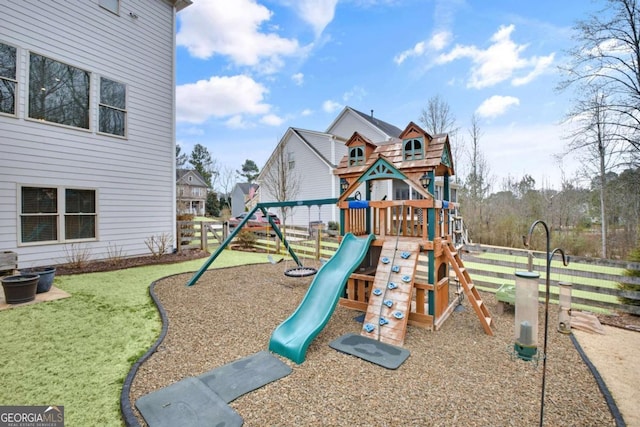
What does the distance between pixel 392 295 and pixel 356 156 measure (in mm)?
2797

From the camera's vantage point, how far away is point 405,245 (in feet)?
14.6

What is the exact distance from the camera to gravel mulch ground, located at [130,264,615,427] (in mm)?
2301

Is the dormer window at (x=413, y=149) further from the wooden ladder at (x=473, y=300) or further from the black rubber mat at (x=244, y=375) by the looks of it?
the black rubber mat at (x=244, y=375)

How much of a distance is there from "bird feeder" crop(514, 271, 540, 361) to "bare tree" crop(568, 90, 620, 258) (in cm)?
1072

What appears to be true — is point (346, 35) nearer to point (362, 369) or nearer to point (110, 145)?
point (110, 145)

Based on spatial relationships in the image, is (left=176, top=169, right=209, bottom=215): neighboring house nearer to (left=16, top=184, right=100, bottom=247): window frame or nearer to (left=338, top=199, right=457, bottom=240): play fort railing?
(left=16, top=184, right=100, bottom=247): window frame

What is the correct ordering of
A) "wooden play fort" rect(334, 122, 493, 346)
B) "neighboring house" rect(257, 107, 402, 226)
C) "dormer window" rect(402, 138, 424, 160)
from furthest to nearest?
"neighboring house" rect(257, 107, 402, 226)
"dormer window" rect(402, 138, 424, 160)
"wooden play fort" rect(334, 122, 493, 346)

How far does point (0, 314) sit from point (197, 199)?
101 feet

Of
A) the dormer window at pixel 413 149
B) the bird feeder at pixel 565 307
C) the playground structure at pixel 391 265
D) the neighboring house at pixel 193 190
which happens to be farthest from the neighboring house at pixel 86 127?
the neighboring house at pixel 193 190

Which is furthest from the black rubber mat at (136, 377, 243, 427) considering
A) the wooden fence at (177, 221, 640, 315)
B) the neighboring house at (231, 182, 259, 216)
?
the neighboring house at (231, 182, 259, 216)

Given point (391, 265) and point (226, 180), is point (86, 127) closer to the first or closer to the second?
point (391, 265)

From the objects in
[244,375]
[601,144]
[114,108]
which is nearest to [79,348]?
[244,375]

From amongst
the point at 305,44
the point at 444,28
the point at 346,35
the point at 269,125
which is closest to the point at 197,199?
the point at 269,125

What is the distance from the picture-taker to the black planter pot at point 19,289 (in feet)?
15.0
